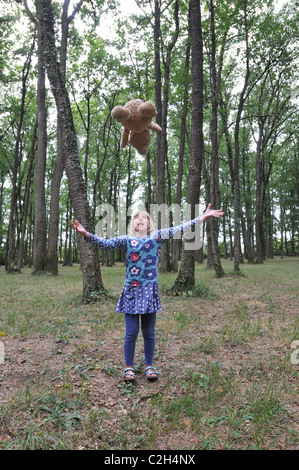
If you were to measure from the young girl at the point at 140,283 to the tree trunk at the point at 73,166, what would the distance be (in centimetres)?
441

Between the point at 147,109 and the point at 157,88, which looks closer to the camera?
the point at 147,109

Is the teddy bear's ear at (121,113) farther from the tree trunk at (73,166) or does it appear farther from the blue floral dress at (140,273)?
the tree trunk at (73,166)

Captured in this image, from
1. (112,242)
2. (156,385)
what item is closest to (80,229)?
(112,242)

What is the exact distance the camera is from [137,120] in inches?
152

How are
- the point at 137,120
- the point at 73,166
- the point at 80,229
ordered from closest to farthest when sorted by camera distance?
the point at 80,229
the point at 137,120
the point at 73,166

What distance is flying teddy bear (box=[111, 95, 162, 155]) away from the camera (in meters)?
3.68

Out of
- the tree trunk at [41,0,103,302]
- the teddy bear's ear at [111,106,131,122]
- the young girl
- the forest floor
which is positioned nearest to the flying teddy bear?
the teddy bear's ear at [111,106,131,122]

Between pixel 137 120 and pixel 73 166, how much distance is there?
456 cm

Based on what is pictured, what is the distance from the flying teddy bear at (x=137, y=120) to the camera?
368cm

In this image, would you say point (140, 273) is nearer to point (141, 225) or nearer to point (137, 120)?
point (141, 225)

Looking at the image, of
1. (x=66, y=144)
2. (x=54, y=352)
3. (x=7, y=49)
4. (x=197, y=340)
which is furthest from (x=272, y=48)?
(x=54, y=352)

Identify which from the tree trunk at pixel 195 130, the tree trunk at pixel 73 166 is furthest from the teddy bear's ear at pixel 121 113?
the tree trunk at pixel 195 130

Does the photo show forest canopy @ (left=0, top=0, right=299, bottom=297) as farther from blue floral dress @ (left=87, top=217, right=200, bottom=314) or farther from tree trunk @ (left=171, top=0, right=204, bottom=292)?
blue floral dress @ (left=87, top=217, right=200, bottom=314)

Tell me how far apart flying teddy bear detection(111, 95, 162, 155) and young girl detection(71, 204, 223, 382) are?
4.08ft
